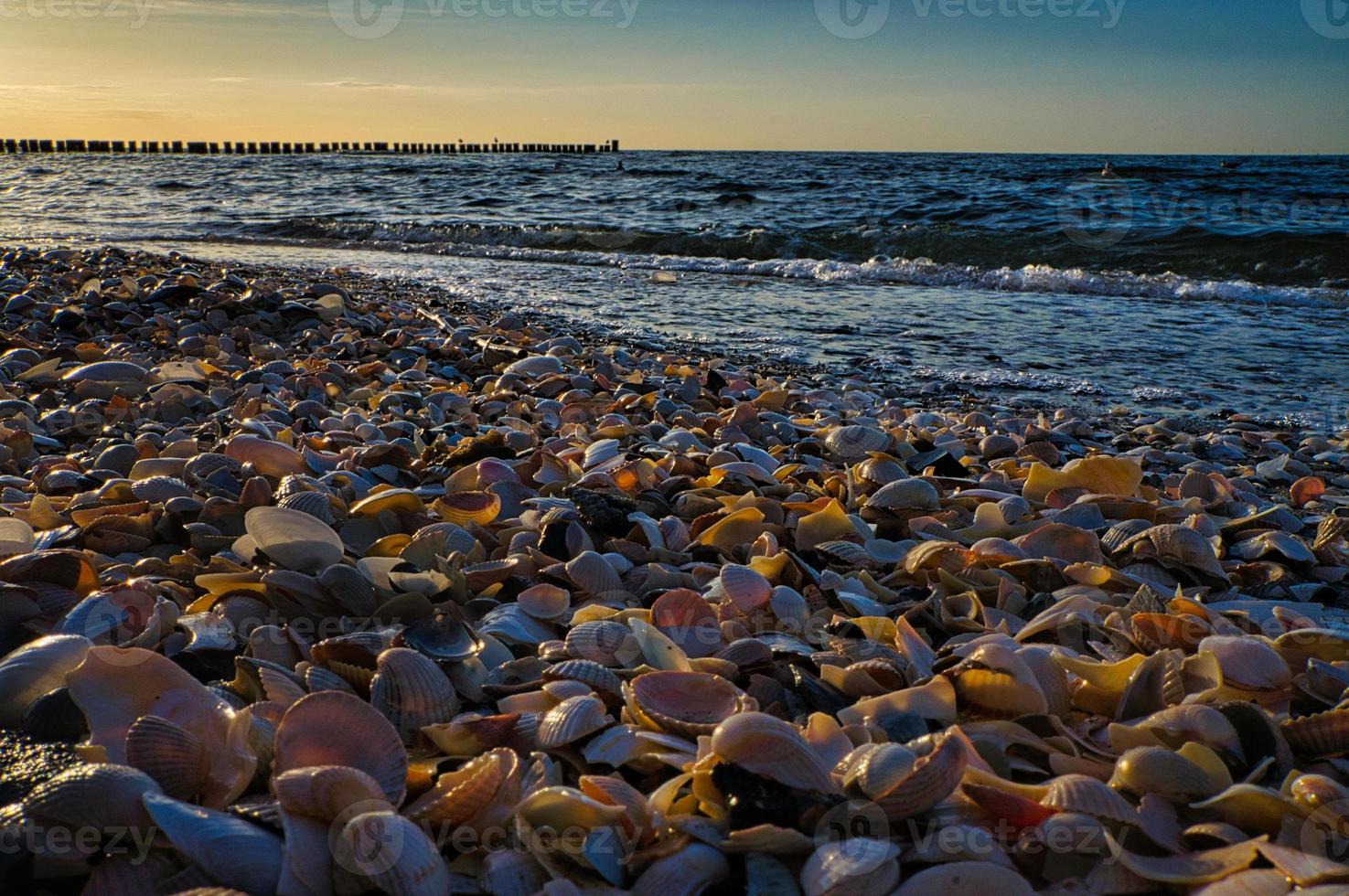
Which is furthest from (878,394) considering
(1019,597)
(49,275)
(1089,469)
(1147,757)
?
(49,275)

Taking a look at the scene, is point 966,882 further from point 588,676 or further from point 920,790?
point 588,676

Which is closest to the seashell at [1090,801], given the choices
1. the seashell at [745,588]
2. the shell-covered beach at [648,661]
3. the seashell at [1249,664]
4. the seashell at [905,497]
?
the shell-covered beach at [648,661]

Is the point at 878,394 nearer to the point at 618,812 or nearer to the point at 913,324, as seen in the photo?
the point at 913,324

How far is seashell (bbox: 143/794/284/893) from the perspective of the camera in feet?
3.48

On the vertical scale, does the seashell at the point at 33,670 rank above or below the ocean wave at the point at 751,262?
below

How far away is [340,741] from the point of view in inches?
49.3

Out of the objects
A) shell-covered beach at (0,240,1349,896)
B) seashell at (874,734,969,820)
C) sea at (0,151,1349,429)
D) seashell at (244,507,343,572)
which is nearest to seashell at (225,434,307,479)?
shell-covered beach at (0,240,1349,896)

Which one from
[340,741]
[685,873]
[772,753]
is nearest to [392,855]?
[340,741]

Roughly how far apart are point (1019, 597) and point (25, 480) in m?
2.63

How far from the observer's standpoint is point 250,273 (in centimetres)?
829

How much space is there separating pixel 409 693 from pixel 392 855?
404 mm

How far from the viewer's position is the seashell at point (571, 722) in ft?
4.52

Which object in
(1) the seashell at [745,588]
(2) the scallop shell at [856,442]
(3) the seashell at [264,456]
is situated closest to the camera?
(1) the seashell at [745,588]

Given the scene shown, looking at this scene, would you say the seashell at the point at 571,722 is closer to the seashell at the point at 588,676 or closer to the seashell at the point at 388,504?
the seashell at the point at 588,676
